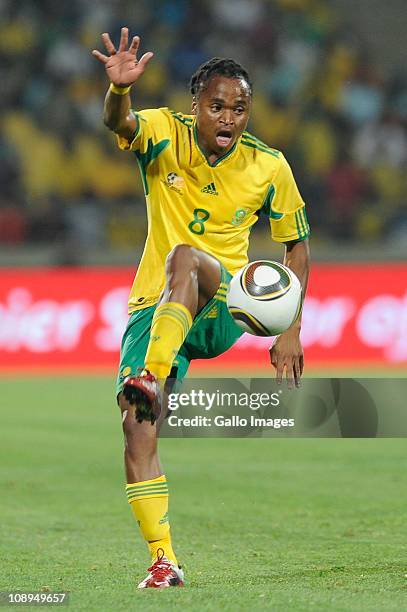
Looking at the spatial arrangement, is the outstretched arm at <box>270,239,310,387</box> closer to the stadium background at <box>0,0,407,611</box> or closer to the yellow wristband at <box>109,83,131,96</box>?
the stadium background at <box>0,0,407,611</box>

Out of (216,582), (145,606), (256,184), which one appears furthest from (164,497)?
(256,184)

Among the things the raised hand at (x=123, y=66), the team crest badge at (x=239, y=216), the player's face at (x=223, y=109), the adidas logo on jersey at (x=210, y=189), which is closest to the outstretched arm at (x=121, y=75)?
the raised hand at (x=123, y=66)

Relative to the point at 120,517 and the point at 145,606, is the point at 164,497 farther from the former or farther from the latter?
the point at 120,517

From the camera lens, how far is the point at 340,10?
63.3 ft

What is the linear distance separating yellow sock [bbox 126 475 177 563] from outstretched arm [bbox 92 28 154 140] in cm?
138

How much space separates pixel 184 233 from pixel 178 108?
41.3 ft

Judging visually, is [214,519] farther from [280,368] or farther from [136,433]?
[136,433]

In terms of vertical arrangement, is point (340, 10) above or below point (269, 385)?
above

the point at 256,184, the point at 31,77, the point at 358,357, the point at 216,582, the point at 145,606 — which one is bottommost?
the point at 145,606

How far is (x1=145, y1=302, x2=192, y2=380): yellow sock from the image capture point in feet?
15.3

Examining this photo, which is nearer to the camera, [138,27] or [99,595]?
[99,595]

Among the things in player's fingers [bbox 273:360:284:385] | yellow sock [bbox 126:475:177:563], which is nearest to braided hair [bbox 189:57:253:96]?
player's fingers [bbox 273:360:284:385]

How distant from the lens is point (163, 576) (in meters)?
4.59

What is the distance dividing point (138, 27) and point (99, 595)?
564 inches
